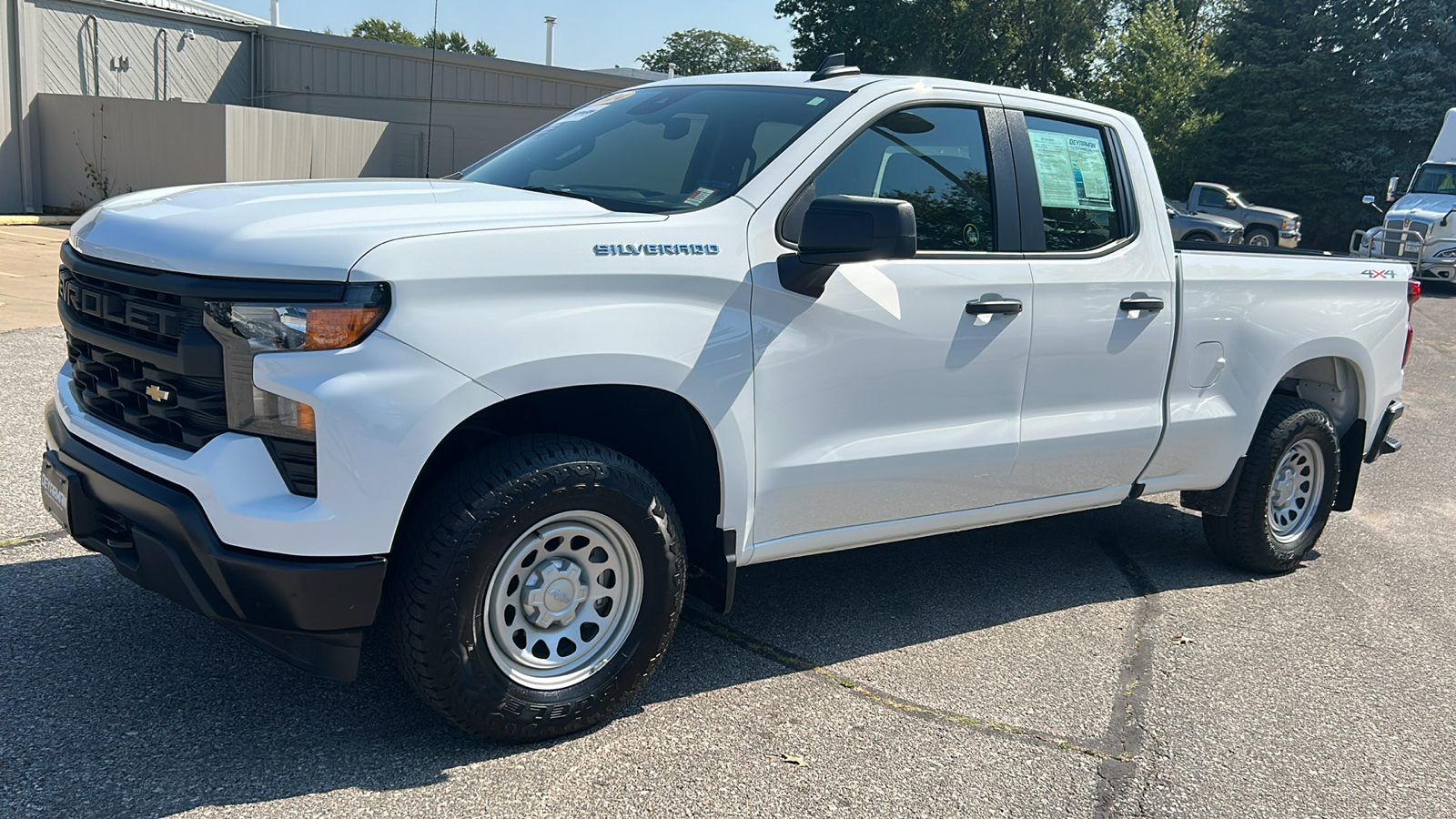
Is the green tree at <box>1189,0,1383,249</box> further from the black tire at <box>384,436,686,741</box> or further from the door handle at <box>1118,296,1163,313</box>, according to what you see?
the black tire at <box>384,436,686,741</box>

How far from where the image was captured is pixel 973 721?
3.84 metres

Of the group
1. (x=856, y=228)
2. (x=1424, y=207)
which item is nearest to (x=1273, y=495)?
(x=856, y=228)

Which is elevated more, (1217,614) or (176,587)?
(176,587)

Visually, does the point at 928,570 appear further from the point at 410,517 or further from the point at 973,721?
the point at 410,517

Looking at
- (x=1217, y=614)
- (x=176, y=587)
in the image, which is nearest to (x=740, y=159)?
(x=176, y=587)

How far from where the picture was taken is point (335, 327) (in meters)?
2.92

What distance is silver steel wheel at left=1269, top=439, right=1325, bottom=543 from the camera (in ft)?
18.5

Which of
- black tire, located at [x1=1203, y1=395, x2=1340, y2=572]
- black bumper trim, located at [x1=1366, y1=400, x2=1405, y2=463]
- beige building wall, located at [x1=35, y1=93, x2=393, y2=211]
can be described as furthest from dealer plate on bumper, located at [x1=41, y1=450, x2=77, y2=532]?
beige building wall, located at [x1=35, y1=93, x2=393, y2=211]

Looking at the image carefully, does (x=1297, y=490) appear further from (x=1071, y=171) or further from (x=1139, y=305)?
(x=1071, y=171)

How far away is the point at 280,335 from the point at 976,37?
4516cm

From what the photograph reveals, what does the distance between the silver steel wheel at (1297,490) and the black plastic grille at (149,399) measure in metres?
4.55

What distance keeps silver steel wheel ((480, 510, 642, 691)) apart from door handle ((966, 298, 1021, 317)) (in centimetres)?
148

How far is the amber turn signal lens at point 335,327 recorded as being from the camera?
2908mm

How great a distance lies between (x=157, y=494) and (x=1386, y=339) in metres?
5.41
